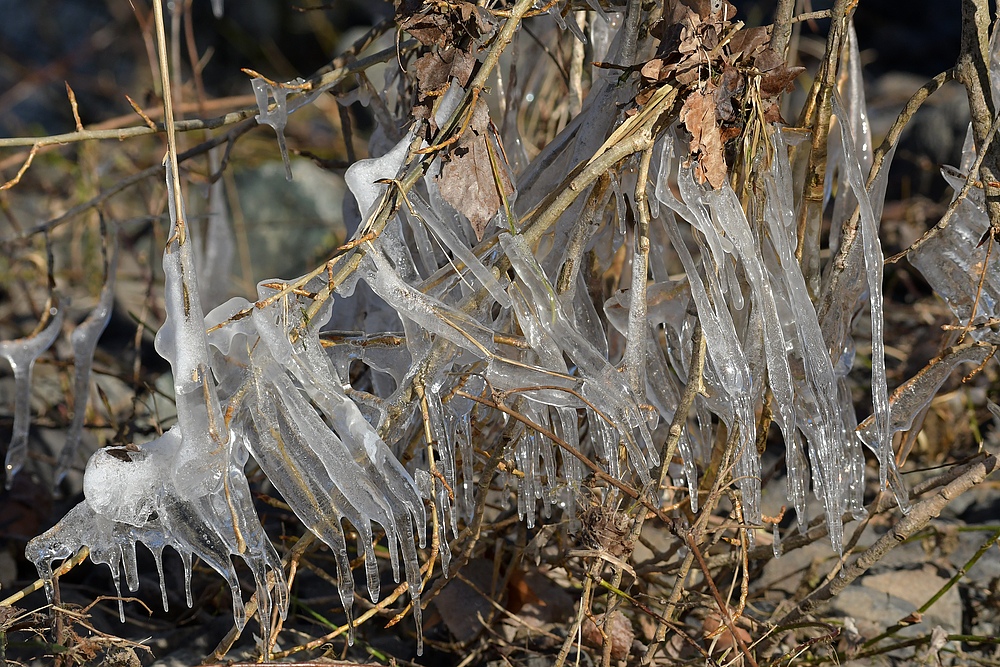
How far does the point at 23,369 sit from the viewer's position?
2.02 meters

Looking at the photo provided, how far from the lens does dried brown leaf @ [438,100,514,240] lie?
147 cm

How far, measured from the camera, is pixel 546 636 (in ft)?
5.66

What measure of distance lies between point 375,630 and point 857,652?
92cm

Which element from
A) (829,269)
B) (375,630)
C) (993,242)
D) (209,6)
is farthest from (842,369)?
(209,6)

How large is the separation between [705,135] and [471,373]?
52 centimetres

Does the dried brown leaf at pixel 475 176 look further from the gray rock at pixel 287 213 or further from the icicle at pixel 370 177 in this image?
the gray rock at pixel 287 213

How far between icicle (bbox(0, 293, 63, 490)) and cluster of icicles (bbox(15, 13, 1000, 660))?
2.25 feet

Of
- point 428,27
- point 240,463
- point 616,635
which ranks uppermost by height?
point 428,27

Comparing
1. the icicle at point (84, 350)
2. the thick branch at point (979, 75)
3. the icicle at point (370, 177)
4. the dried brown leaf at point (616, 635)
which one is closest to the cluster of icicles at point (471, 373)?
the icicle at point (370, 177)

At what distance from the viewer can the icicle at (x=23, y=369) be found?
2006 millimetres

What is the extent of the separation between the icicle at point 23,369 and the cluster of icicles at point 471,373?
0.68m

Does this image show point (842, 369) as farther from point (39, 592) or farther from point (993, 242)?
point (39, 592)

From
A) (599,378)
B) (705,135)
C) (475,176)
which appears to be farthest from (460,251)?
(705,135)

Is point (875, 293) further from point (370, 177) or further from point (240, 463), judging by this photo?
point (240, 463)
